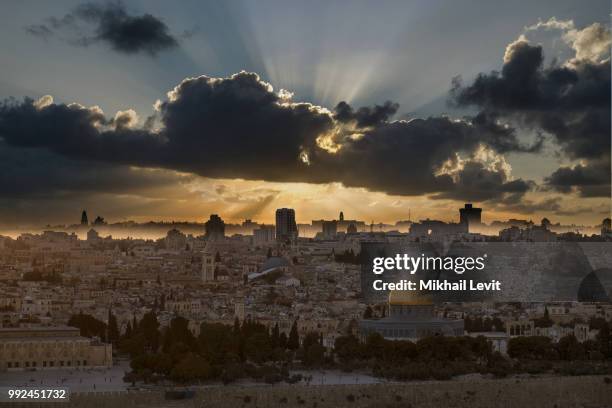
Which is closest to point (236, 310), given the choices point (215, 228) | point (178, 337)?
point (178, 337)

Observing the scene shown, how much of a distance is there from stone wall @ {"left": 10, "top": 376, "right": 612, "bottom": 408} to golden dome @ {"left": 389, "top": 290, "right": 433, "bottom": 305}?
32.9 feet

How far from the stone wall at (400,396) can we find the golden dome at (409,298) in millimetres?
10013

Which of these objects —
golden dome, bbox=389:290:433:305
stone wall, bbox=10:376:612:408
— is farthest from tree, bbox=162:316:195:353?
golden dome, bbox=389:290:433:305

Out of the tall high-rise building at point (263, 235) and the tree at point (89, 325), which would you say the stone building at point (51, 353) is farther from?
the tall high-rise building at point (263, 235)

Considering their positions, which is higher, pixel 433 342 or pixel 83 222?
pixel 83 222

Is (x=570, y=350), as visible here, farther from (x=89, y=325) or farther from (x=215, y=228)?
(x=215, y=228)

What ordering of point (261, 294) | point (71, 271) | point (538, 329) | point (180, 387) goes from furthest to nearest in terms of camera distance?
point (71, 271) → point (261, 294) → point (538, 329) → point (180, 387)

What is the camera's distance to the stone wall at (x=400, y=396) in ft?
95.8

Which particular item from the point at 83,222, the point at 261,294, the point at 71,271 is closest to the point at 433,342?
the point at 261,294

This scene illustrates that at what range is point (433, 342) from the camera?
117ft

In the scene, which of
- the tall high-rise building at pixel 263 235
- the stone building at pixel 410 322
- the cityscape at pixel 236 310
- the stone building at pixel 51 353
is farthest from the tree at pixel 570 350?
the tall high-rise building at pixel 263 235

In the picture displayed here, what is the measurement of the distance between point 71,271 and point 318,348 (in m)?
41.1

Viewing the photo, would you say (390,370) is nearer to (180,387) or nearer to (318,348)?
(318,348)

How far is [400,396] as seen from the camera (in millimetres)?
30766
